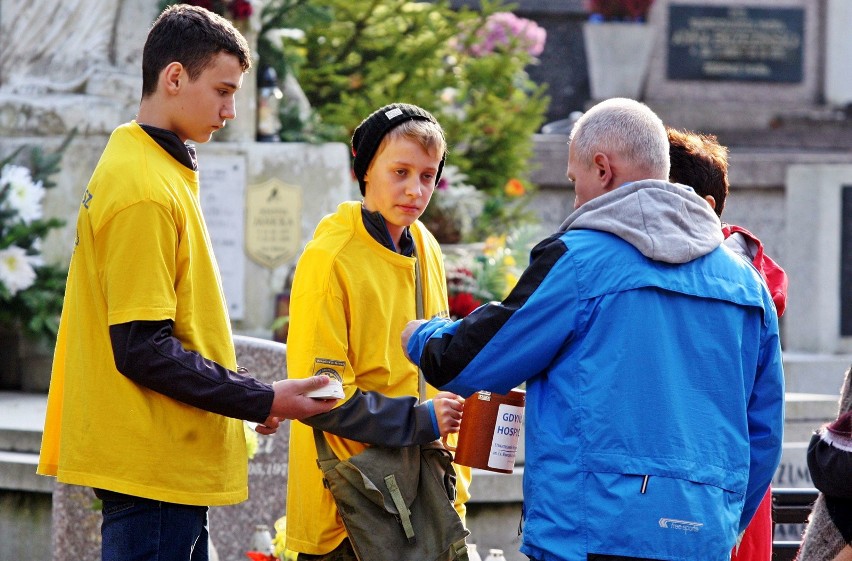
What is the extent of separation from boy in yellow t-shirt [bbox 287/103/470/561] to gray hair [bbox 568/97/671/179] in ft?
2.06

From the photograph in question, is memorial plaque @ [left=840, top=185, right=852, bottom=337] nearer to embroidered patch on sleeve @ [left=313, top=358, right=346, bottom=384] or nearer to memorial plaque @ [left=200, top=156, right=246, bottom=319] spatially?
memorial plaque @ [left=200, top=156, right=246, bottom=319]

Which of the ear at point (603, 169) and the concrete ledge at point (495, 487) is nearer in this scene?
the ear at point (603, 169)

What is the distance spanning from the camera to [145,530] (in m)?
2.77

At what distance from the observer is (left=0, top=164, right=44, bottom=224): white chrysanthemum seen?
7102mm

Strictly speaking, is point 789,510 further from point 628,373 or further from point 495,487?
point 628,373

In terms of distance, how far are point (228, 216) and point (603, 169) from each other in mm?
5927

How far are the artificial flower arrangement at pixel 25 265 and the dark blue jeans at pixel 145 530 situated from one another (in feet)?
14.7

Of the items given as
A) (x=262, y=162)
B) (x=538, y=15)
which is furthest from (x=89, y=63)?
(x=538, y=15)

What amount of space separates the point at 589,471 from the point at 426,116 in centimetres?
116

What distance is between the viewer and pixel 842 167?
938 centimetres

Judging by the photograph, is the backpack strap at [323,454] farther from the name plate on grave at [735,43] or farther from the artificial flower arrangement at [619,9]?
the name plate on grave at [735,43]

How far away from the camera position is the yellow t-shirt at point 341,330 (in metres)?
3.08

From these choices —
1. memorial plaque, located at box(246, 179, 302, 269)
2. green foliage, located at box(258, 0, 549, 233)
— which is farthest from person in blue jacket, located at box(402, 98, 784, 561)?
green foliage, located at box(258, 0, 549, 233)

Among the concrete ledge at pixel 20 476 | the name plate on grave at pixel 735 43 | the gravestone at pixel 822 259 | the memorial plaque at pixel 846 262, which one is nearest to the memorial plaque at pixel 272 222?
the concrete ledge at pixel 20 476
